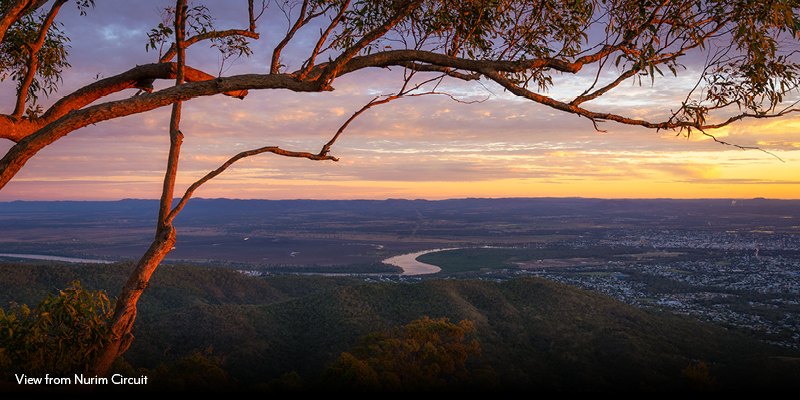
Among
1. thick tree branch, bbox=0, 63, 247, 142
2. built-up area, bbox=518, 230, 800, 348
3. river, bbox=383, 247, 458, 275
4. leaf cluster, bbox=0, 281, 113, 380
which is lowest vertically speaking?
river, bbox=383, 247, 458, 275

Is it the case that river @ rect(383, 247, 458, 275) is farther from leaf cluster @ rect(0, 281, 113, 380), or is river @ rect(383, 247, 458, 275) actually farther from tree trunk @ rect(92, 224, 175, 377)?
tree trunk @ rect(92, 224, 175, 377)

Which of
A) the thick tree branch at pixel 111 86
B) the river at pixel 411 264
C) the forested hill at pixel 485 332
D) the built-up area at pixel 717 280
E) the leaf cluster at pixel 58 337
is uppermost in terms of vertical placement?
the thick tree branch at pixel 111 86

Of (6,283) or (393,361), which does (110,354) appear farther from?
(6,283)

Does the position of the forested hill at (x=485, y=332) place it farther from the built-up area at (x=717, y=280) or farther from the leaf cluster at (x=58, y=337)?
the leaf cluster at (x=58, y=337)

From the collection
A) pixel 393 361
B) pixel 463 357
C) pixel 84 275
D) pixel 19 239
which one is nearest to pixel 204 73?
pixel 393 361

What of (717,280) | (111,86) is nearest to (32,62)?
(111,86)

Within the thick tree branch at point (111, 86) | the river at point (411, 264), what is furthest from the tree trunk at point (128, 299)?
the river at point (411, 264)

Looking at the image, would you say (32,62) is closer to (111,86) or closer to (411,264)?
(111,86)

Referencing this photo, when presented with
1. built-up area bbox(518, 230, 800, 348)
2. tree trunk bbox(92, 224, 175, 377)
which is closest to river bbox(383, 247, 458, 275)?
built-up area bbox(518, 230, 800, 348)
